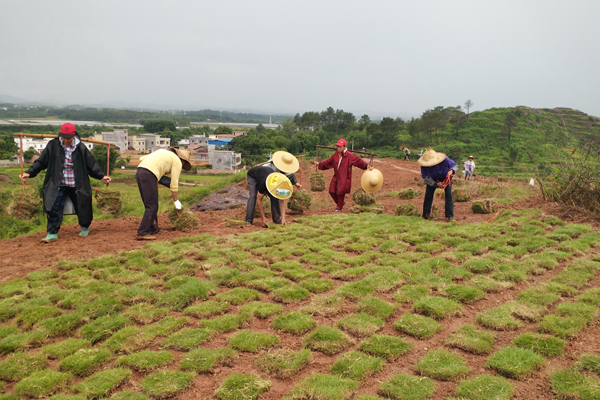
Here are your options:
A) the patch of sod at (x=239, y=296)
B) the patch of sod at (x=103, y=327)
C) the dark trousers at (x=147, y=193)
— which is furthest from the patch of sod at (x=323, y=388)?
the dark trousers at (x=147, y=193)

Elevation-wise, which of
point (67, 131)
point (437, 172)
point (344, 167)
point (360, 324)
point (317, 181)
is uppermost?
point (67, 131)

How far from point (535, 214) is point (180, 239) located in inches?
330

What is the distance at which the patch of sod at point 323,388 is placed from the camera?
12.3ft

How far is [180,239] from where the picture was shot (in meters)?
8.49

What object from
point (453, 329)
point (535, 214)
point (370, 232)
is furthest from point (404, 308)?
point (535, 214)

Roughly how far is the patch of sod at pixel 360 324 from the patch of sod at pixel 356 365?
0.48 metres

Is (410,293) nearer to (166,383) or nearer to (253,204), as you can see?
(166,383)

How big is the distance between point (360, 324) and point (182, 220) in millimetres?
5657

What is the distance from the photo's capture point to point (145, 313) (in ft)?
17.5

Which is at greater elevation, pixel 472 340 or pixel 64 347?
pixel 472 340

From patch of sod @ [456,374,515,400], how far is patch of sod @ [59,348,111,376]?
355cm

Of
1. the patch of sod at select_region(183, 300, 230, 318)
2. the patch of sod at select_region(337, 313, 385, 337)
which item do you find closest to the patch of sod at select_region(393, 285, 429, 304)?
the patch of sod at select_region(337, 313, 385, 337)

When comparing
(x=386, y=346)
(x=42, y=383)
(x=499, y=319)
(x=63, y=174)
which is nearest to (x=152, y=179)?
(x=63, y=174)

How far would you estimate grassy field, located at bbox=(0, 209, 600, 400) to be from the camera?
397 centimetres
